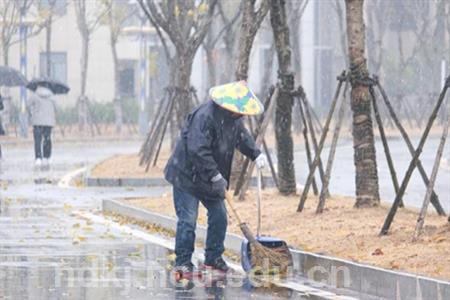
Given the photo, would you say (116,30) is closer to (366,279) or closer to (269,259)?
(269,259)

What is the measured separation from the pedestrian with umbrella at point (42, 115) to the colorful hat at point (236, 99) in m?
19.3

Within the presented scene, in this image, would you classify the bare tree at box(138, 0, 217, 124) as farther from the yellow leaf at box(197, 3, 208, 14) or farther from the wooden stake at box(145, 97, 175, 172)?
the yellow leaf at box(197, 3, 208, 14)

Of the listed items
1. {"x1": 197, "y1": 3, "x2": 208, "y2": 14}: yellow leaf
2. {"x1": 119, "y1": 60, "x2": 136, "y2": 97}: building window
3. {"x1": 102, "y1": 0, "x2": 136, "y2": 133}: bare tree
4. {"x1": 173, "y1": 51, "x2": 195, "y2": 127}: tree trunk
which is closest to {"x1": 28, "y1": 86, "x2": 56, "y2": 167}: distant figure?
{"x1": 197, "y1": 3, "x2": 208, "y2": 14}: yellow leaf

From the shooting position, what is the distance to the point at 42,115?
32312 millimetres

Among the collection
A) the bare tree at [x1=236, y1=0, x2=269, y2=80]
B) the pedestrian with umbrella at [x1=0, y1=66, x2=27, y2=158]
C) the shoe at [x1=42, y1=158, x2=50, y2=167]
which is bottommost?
the shoe at [x1=42, y1=158, x2=50, y2=167]

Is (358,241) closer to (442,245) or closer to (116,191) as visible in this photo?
(442,245)

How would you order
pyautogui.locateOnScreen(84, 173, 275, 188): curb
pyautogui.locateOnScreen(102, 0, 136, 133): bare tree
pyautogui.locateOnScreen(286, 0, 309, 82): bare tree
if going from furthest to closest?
pyautogui.locateOnScreen(102, 0, 136, 133): bare tree, pyautogui.locateOnScreen(286, 0, 309, 82): bare tree, pyautogui.locateOnScreen(84, 173, 275, 188): curb

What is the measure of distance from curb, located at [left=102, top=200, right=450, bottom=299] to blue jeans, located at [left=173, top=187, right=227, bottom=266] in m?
0.79

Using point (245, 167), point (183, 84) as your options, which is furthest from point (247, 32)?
point (183, 84)

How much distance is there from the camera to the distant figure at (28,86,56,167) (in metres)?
32.3

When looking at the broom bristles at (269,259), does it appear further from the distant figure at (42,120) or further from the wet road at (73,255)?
the distant figure at (42,120)

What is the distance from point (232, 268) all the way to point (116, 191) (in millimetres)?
10896

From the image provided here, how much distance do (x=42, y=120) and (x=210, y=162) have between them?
19.7 m

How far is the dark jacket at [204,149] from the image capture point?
13.0 metres
